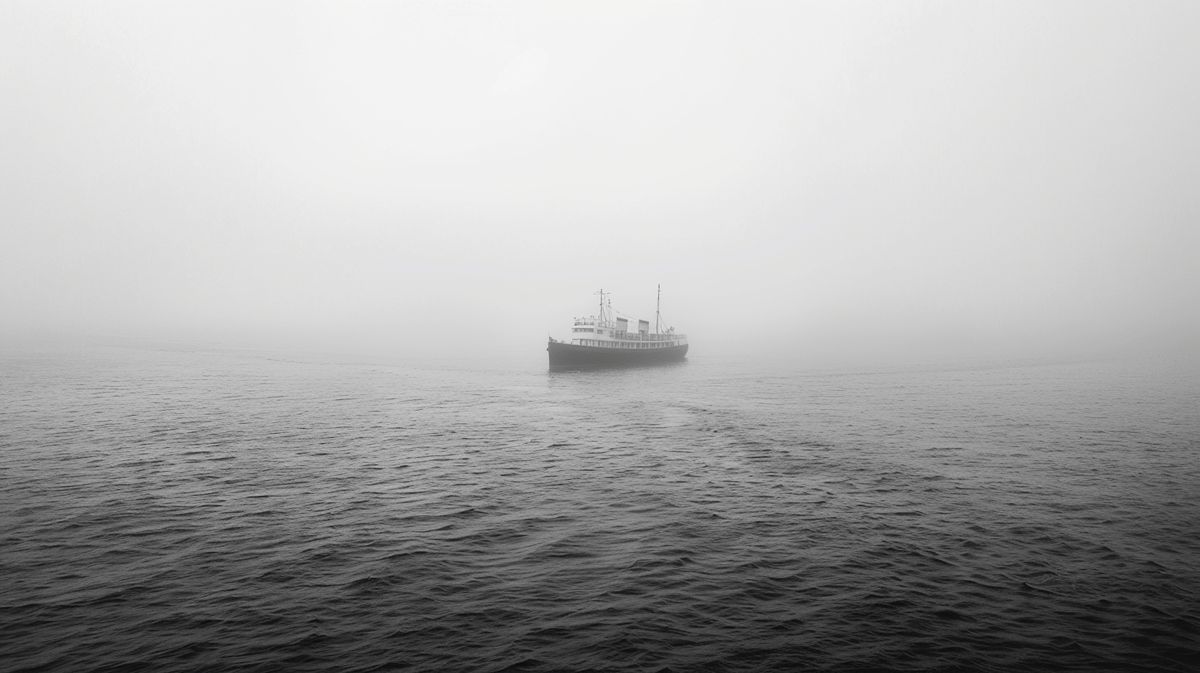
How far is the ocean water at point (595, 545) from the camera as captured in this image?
14.2m

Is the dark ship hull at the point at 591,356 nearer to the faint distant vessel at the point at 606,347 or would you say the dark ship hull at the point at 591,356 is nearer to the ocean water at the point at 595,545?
the faint distant vessel at the point at 606,347

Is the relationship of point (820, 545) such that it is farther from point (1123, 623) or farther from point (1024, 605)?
point (1123, 623)

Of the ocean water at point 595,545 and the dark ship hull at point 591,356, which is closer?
the ocean water at point 595,545

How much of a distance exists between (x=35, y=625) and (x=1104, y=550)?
33598 millimetres

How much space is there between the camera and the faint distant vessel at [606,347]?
355ft

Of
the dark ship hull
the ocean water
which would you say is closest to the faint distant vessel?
the dark ship hull

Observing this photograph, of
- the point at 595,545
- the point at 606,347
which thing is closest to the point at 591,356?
the point at 606,347

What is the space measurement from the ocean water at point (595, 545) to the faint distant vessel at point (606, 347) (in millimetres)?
59806

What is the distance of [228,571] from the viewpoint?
18.4m

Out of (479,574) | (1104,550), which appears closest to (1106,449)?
(1104,550)

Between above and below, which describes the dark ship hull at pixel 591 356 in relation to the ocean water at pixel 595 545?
above

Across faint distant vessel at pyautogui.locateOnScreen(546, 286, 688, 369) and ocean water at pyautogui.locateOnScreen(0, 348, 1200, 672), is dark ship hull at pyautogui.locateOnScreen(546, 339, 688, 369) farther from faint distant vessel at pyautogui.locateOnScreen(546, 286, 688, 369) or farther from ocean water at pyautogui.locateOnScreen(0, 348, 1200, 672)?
ocean water at pyautogui.locateOnScreen(0, 348, 1200, 672)

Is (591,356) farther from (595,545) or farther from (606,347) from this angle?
(595,545)

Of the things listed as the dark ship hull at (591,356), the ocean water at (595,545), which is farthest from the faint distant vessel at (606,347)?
the ocean water at (595,545)
